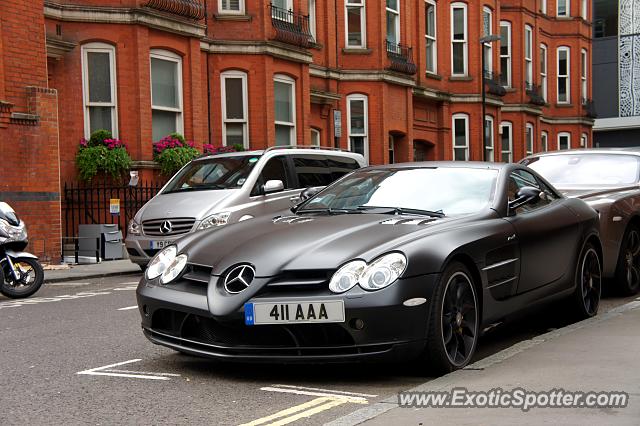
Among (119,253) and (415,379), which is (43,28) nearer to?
(119,253)

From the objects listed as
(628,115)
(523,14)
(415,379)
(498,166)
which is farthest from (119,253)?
(628,115)

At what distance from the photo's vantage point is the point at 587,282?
777 centimetres

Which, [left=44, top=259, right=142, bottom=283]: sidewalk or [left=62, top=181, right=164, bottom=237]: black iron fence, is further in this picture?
[left=62, top=181, right=164, bottom=237]: black iron fence

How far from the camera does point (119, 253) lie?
16844mm

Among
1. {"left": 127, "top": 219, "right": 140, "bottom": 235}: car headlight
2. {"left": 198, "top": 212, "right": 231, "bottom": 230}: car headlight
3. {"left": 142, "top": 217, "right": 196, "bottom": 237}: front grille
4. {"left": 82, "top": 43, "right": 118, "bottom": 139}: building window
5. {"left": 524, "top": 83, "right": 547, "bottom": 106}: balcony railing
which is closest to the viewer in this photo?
{"left": 198, "top": 212, "right": 231, "bottom": 230}: car headlight

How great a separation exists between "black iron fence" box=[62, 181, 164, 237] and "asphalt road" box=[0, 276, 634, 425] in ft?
32.0

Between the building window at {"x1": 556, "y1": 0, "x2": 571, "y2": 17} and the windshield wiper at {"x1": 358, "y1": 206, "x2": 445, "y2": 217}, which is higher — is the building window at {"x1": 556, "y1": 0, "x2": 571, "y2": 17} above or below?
above

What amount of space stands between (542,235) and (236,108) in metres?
15.4

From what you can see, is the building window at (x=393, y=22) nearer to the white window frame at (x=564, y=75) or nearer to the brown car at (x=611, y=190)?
the brown car at (x=611, y=190)

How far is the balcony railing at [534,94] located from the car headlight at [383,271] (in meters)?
34.8

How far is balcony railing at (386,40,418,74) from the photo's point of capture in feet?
89.8

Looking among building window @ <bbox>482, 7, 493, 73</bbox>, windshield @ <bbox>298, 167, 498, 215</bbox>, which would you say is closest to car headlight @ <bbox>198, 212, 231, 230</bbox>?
windshield @ <bbox>298, 167, 498, 215</bbox>

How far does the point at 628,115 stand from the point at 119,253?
144 ft

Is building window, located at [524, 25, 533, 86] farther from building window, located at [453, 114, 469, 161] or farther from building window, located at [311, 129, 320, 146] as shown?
building window, located at [311, 129, 320, 146]
